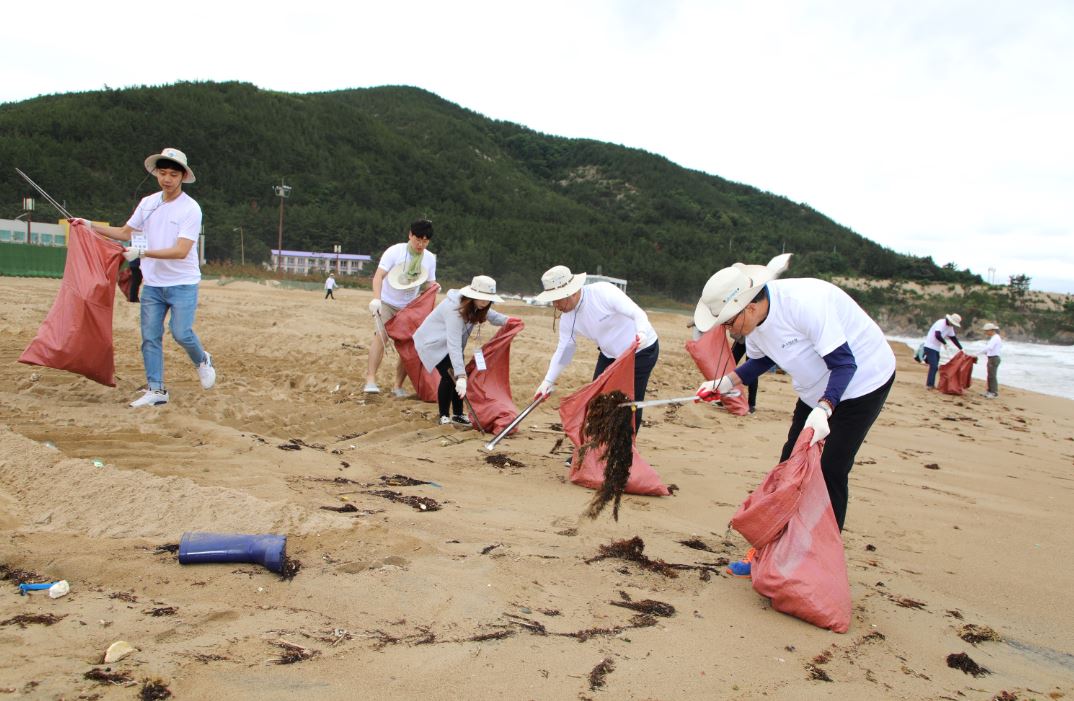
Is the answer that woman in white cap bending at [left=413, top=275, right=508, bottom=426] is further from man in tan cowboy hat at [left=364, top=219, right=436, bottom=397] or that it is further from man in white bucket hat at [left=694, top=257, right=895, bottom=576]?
man in white bucket hat at [left=694, top=257, right=895, bottom=576]

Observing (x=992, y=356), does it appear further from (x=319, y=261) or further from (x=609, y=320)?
(x=319, y=261)

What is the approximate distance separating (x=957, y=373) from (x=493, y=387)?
31.1 feet

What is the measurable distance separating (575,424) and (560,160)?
387ft

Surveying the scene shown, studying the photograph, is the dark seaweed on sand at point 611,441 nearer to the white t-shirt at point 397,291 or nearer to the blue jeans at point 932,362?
the white t-shirt at point 397,291

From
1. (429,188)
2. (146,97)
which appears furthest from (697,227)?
(146,97)

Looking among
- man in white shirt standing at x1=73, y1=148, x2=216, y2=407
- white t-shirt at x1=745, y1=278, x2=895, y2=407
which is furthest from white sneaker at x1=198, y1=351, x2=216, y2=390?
white t-shirt at x1=745, y1=278, x2=895, y2=407

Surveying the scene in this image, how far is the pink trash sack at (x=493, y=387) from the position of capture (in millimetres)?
5730

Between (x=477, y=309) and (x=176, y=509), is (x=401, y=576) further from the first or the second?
(x=477, y=309)

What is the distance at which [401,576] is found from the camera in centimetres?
255

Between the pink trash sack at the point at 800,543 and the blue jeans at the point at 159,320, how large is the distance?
404cm

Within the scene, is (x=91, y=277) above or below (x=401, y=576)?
above

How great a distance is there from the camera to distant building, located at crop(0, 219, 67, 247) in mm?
34469

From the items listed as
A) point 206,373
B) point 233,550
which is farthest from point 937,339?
point 233,550

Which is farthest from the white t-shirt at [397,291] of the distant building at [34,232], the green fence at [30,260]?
the distant building at [34,232]
